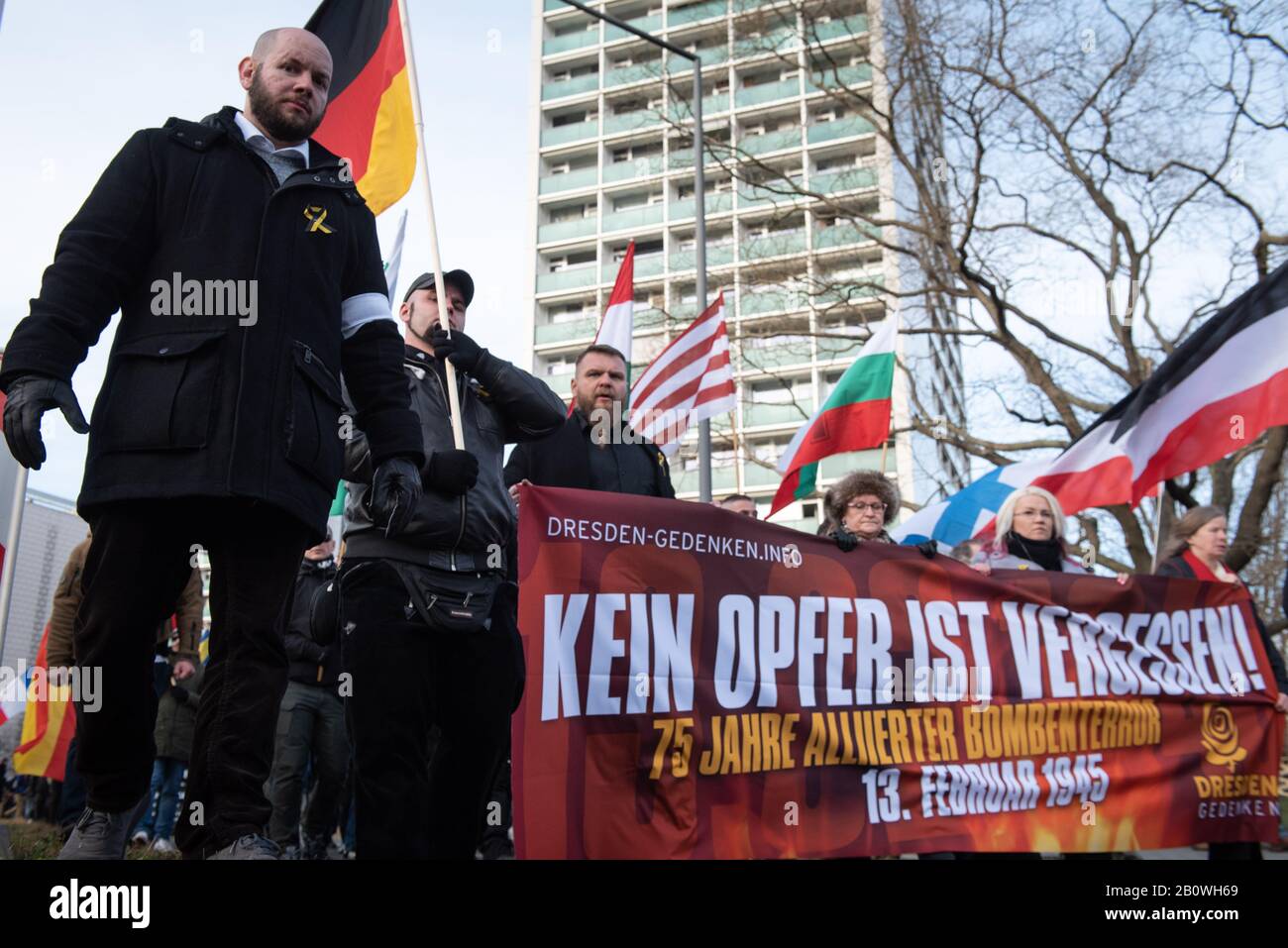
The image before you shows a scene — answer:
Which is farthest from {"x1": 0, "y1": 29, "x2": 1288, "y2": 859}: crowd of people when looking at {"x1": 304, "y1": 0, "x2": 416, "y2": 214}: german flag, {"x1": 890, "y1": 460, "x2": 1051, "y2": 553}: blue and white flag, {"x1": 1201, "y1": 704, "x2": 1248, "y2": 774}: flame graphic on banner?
{"x1": 890, "y1": 460, "x2": 1051, "y2": 553}: blue and white flag

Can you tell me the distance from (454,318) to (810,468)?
5.68 metres

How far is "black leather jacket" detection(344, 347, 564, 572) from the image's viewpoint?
11.5 feet

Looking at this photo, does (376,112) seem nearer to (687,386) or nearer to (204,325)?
(204,325)

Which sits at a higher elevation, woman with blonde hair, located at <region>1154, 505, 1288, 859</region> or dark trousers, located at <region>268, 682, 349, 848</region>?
woman with blonde hair, located at <region>1154, 505, 1288, 859</region>

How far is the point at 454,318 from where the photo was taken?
166 inches

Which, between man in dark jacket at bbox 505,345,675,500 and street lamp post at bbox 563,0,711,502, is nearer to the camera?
man in dark jacket at bbox 505,345,675,500

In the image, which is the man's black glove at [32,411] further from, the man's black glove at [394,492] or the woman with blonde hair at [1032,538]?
the woman with blonde hair at [1032,538]

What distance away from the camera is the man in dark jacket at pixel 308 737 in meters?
6.23

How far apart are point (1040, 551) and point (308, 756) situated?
4464 mm

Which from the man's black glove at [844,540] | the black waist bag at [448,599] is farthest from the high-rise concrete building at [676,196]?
the black waist bag at [448,599]

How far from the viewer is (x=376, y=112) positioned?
18.3 ft

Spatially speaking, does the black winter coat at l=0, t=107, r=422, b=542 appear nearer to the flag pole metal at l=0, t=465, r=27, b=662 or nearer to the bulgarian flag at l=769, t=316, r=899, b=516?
the flag pole metal at l=0, t=465, r=27, b=662

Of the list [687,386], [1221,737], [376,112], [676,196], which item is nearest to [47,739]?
[687,386]
